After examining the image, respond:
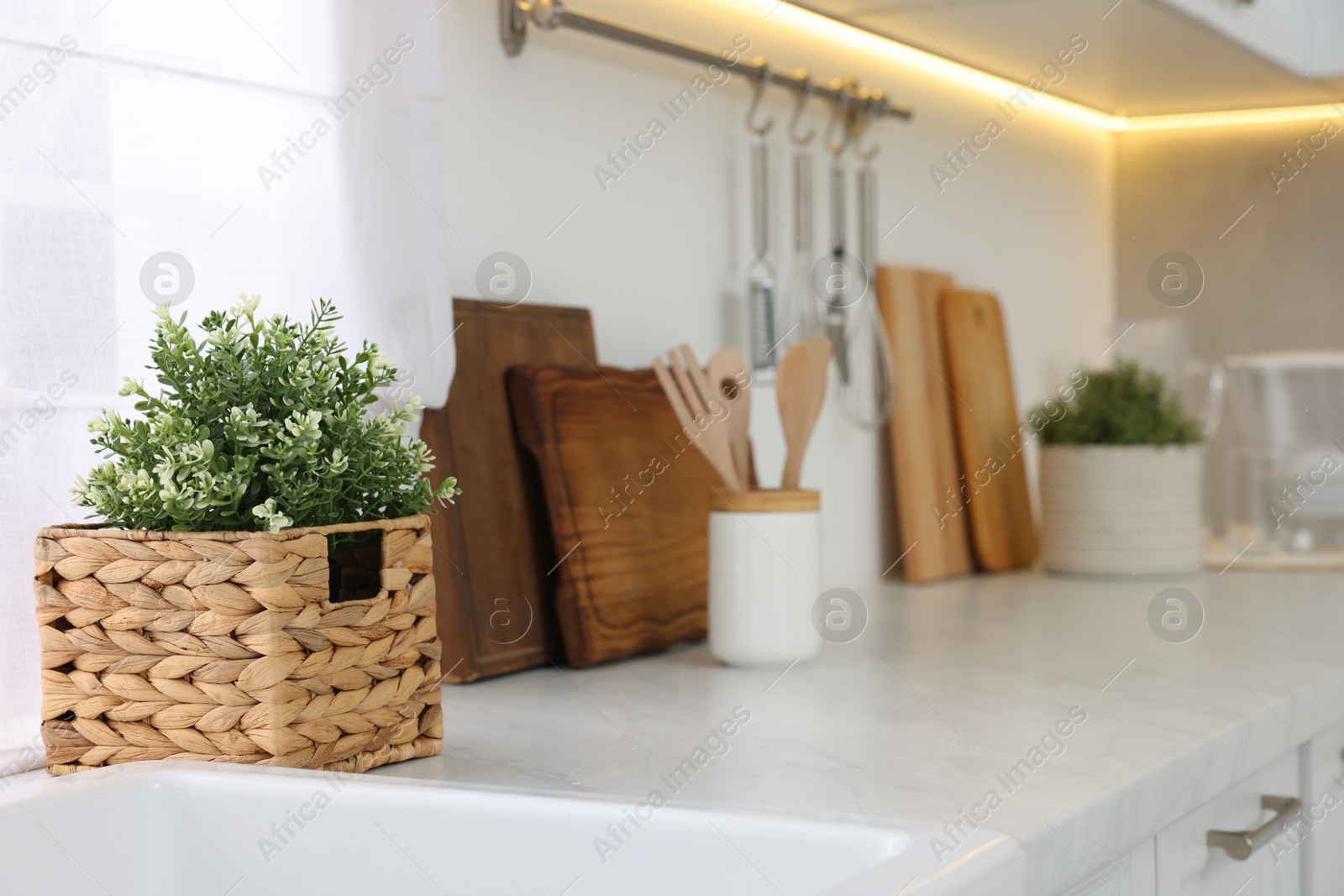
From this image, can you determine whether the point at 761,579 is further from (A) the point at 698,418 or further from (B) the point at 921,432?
(B) the point at 921,432

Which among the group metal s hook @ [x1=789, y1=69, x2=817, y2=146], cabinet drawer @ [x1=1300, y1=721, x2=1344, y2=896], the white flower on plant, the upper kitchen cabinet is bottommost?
cabinet drawer @ [x1=1300, y1=721, x2=1344, y2=896]

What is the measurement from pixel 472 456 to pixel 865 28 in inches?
27.5

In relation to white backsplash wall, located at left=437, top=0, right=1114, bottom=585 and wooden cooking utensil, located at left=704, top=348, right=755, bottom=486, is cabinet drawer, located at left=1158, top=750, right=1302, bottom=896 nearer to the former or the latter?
wooden cooking utensil, located at left=704, top=348, right=755, bottom=486

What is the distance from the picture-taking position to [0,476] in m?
0.73

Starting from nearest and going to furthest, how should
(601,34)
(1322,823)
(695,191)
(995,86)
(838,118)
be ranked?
(1322,823) → (601,34) → (695,191) → (838,118) → (995,86)

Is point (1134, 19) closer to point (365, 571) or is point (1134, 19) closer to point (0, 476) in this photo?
point (365, 571)

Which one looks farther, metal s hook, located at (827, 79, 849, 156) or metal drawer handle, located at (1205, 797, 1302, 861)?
metal s hook, located at (827, 79, 849, 156)

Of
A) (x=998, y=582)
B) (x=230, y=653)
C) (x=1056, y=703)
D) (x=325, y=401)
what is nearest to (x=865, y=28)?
(x=998, y=582)

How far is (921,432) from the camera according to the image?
1597 millimetres

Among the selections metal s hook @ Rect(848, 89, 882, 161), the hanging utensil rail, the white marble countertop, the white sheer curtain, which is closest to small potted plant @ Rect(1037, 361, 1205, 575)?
the white marble countertop

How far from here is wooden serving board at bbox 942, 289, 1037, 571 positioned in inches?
65.1

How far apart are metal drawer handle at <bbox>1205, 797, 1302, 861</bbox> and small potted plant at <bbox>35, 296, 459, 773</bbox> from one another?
516 mm

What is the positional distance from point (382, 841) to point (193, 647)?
13 cm

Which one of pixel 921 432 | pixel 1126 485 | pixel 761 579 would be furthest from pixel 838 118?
pixel 761 579
